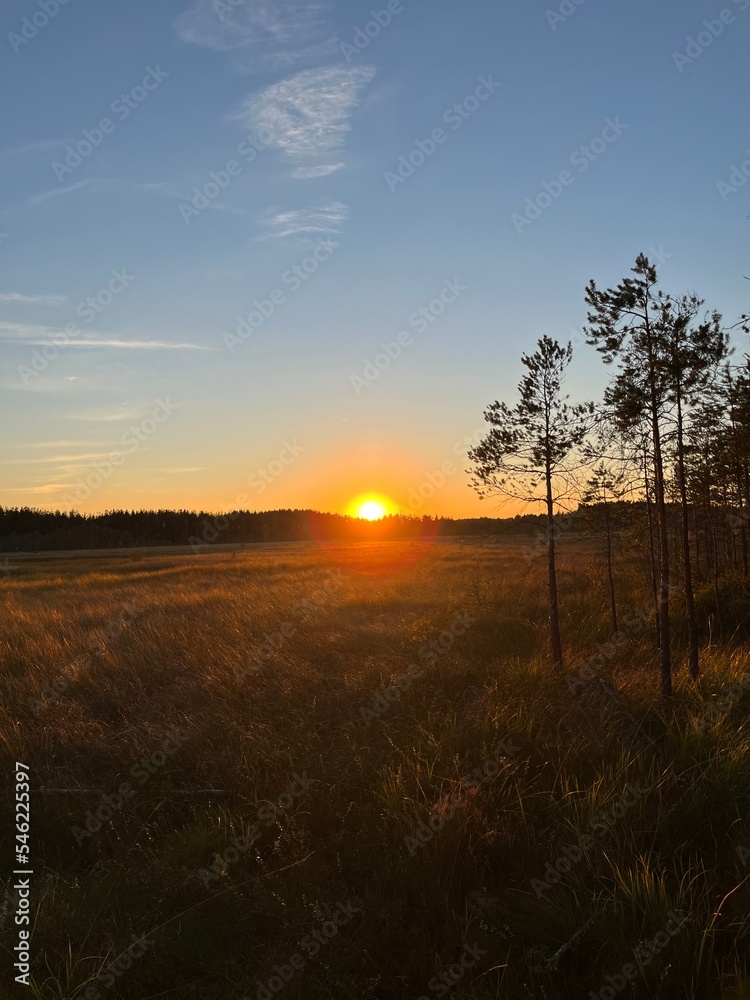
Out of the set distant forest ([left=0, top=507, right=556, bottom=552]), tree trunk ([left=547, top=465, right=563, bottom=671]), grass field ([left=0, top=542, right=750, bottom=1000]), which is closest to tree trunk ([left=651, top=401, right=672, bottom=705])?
grass field ([left=0, top=542, right=750, bottom=1000])

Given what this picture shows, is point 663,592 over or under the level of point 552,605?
over

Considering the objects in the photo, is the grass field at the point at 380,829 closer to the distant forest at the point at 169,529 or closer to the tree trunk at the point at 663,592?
the tree trunk at the point at 663,592

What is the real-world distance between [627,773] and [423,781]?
1832mm

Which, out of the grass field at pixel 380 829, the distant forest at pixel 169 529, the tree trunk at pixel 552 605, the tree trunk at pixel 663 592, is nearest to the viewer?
the grass field at pixel 380 829

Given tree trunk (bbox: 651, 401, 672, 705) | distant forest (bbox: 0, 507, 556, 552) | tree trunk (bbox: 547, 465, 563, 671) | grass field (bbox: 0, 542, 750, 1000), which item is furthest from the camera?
distant forest (bbox: 0, 507, 556, 552)

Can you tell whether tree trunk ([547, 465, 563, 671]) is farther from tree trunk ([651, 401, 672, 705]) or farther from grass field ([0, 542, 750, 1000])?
tree trunk ([651, 401, 672, 705])

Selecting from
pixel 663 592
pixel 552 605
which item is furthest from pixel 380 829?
pixel 552 605

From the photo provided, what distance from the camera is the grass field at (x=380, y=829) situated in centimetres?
400

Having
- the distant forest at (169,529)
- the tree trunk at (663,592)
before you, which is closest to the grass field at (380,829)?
the tree trunk at (663,592)

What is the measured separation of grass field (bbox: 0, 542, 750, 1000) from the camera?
400 cm

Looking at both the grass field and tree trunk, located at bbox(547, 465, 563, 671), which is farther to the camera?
tree trunk, located at bbox(547, 465, 563, 671)

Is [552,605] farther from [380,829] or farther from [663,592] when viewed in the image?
[380,829]

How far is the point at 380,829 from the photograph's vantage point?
5.39 metres

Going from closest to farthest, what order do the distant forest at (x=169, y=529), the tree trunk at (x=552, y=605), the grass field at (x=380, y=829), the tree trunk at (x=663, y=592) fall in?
the grass field at (x=380, y=829), the tree trunk at (x=663, y=592), the tree trunk at (x=552, y=605), the distant forest at (x=169, y=529)
